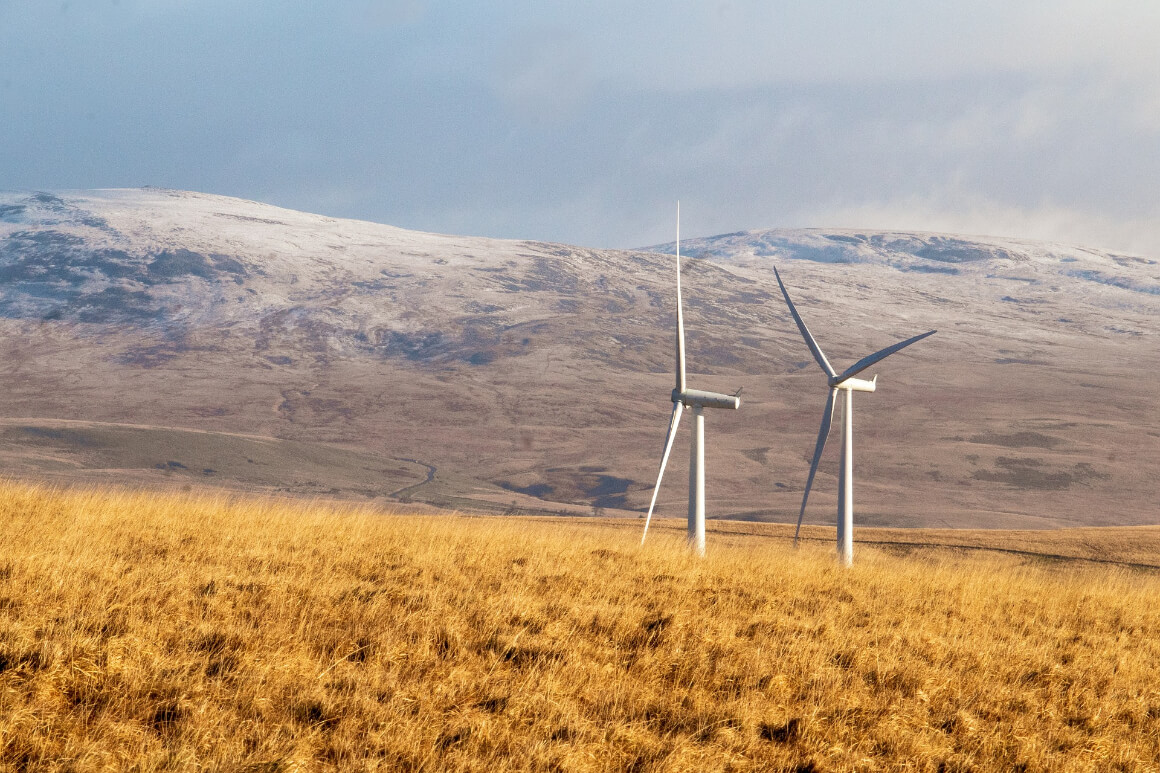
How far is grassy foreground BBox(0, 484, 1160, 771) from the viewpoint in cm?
751

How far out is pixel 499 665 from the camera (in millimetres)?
9102

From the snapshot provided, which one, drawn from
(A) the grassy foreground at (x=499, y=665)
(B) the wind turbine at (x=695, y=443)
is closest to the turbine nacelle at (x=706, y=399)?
(B) the wind turbine at (x=695, y=443)

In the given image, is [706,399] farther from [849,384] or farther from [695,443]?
[849,384]

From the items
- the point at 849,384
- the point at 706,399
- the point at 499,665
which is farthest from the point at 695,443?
the point at 499,665

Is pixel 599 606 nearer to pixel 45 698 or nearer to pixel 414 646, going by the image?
pixel 414 646

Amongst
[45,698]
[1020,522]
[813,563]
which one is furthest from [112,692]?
[1020,522]

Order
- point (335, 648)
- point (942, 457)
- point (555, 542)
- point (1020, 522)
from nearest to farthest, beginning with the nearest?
point (335, 648)
point (555, 542)
point (1020, 522)
point (942, 457)

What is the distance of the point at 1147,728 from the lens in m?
9.47

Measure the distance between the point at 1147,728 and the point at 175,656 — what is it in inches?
331

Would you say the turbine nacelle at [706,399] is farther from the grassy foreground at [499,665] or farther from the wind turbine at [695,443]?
the grassy foreground at [499,665]

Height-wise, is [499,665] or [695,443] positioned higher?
[695,443]

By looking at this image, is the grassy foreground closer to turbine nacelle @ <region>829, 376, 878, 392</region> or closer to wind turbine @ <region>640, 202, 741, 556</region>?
wind turbine @ <region>640, 202, 741, 556</region>

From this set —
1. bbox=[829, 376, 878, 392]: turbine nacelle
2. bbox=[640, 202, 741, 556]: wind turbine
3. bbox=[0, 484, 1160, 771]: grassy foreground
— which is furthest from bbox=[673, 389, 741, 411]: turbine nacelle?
bbox=[0, 484, 1160, 771]: grassy foreground

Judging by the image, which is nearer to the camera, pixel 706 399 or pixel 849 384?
pixel 706 399
